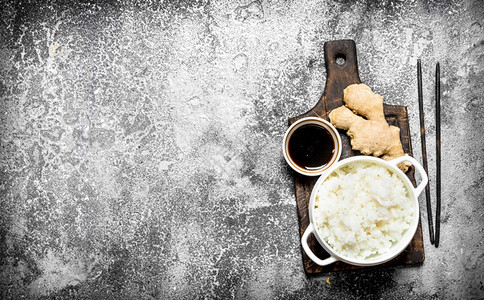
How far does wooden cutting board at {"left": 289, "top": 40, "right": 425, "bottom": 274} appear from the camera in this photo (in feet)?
4.34

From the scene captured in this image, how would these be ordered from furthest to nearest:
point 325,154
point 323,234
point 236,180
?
point 236,180
point 325,154
point 323,234

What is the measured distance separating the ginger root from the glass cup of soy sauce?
2.2 inches

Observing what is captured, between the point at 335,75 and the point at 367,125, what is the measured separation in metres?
0.22

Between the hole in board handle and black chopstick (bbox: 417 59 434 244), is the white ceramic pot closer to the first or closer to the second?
black chopstick (bbox: 417 59 434 244)

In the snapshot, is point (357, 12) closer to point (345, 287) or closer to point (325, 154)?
point (325, 154)

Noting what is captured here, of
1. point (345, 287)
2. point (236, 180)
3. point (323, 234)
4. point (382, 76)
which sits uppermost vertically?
point (382, 76)

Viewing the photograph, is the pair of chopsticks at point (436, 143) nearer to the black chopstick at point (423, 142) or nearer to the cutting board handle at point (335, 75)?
the black chopstick at point (423, 142)

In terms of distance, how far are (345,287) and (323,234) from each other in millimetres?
331

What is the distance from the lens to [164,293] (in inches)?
54.9

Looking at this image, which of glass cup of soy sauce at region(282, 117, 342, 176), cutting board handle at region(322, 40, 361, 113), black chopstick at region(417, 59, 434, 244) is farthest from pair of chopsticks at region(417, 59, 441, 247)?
glass cup of soy sauce at region(282, 117, 342, 176)

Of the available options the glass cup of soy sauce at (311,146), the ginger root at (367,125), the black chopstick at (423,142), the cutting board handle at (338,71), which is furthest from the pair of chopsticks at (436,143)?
the glass cup of soy sauce at (311,146)

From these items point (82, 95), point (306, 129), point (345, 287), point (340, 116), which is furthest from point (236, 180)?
point (82, 95)

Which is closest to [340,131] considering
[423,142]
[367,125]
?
[367,125]

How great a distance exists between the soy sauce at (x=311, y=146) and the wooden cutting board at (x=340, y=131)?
6 cm
